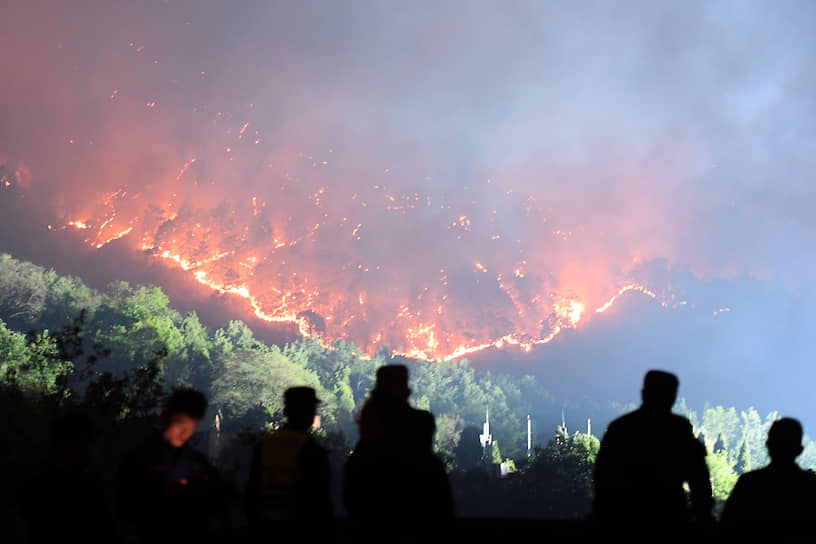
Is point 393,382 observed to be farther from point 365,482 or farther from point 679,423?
point 679,423

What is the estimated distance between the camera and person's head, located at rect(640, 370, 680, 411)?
5965 millimetres

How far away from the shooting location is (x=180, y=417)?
5293 millimetres

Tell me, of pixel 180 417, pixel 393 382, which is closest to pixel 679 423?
pixel 393 382

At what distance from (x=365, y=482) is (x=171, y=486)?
133 cm

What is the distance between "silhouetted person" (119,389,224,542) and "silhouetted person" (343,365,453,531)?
0.99 meters

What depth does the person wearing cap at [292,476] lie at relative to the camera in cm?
548

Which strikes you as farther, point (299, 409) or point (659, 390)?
point (659, 390)

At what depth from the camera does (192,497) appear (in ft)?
17.1

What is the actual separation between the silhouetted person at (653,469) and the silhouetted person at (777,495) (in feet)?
0.76

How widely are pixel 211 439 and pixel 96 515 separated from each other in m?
130

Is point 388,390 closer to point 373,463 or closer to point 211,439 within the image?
point 373,463

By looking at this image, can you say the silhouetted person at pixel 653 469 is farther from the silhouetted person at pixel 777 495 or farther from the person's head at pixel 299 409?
the person's head at pixel 299 409

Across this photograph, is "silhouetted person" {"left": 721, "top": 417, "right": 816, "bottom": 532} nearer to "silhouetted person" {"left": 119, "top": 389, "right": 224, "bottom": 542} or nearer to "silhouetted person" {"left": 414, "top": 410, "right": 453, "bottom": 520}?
"silhouetted person" {"left": 414, "top": 410, "right": 453, "bottom": 520}

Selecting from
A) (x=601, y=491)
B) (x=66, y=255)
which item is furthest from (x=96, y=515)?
(x=66, y=255)
